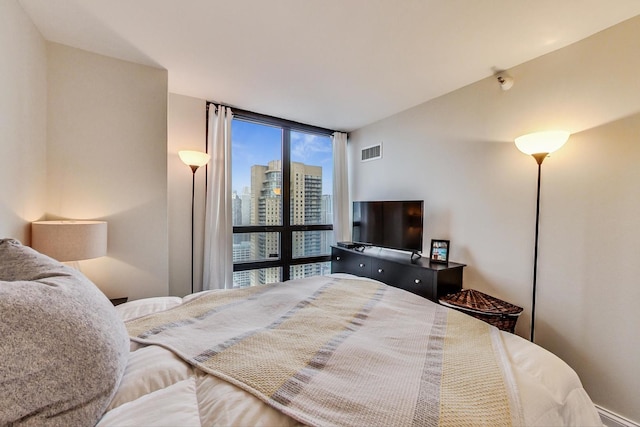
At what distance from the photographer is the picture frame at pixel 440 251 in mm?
2641

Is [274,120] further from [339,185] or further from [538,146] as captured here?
[538,146]

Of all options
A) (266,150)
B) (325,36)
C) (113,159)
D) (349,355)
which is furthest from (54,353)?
(266,150)

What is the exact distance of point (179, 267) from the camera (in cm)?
292

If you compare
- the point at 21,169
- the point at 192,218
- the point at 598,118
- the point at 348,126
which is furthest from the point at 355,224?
the point at 21,169

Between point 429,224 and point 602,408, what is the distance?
1799 mm

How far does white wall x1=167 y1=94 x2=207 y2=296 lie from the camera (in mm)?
2889

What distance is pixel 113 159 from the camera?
2.12 m

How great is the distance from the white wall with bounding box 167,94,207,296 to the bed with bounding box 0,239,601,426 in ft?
5.68

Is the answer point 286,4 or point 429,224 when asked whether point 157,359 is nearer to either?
point 286,4

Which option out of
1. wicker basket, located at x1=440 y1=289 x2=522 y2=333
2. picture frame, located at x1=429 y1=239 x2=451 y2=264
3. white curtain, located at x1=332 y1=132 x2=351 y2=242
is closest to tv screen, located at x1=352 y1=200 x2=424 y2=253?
picture frame, located at x1=429 y1=239 x2=451 y2=264

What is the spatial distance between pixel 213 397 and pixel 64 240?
160cm

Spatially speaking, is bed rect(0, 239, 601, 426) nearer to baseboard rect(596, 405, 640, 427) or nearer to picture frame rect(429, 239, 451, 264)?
baseboard rect(596, 405, 640, 427)

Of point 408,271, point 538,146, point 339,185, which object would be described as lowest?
point 408,271

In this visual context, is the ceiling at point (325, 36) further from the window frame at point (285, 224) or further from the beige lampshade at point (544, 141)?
the window frame at point (285, 224)
